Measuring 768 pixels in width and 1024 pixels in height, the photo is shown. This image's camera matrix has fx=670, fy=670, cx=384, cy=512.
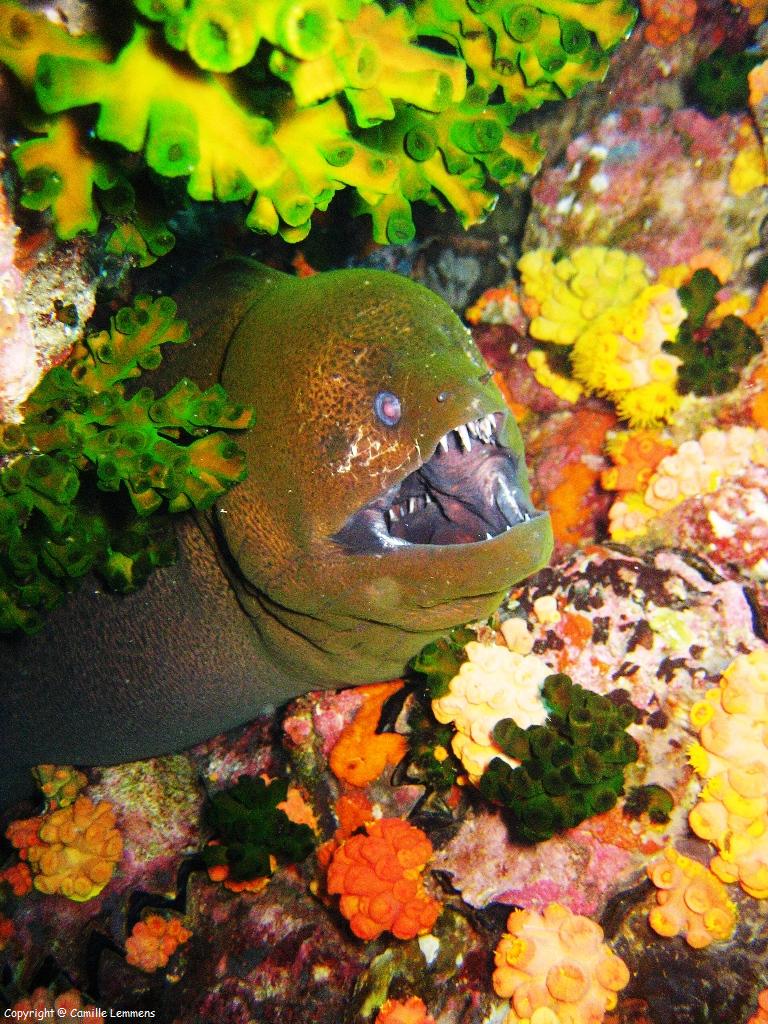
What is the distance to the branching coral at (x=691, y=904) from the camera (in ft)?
8.54

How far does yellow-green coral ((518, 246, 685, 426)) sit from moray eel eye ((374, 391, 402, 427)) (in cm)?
231

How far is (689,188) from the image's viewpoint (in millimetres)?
4629

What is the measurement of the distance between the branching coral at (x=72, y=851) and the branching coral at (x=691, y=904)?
2890 millimetres

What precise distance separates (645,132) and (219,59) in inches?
167

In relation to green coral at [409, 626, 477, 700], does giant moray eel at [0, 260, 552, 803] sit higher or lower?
higher

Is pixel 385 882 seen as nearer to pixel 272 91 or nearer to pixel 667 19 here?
pixel 272 91

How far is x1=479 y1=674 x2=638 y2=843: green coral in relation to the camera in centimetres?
269

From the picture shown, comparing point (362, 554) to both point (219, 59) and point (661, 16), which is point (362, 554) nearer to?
point (219, 59)

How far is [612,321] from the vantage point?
4.27m

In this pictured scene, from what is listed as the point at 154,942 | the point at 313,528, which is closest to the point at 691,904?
the point at 313,528

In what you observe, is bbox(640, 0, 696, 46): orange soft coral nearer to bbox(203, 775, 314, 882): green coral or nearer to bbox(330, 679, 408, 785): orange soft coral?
bbox(330, 679, 408, 785): orange soft coral

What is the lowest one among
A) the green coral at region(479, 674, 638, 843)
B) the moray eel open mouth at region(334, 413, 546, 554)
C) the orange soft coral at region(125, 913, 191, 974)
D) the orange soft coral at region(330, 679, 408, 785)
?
the orange soft coral at region(125, 913, 191, 974)

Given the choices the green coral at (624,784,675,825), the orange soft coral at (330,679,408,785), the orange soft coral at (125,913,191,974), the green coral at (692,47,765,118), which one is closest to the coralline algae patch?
the green coral at (692,47,765,118)

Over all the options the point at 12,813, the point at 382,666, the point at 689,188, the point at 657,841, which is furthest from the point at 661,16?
the point at 12,813
